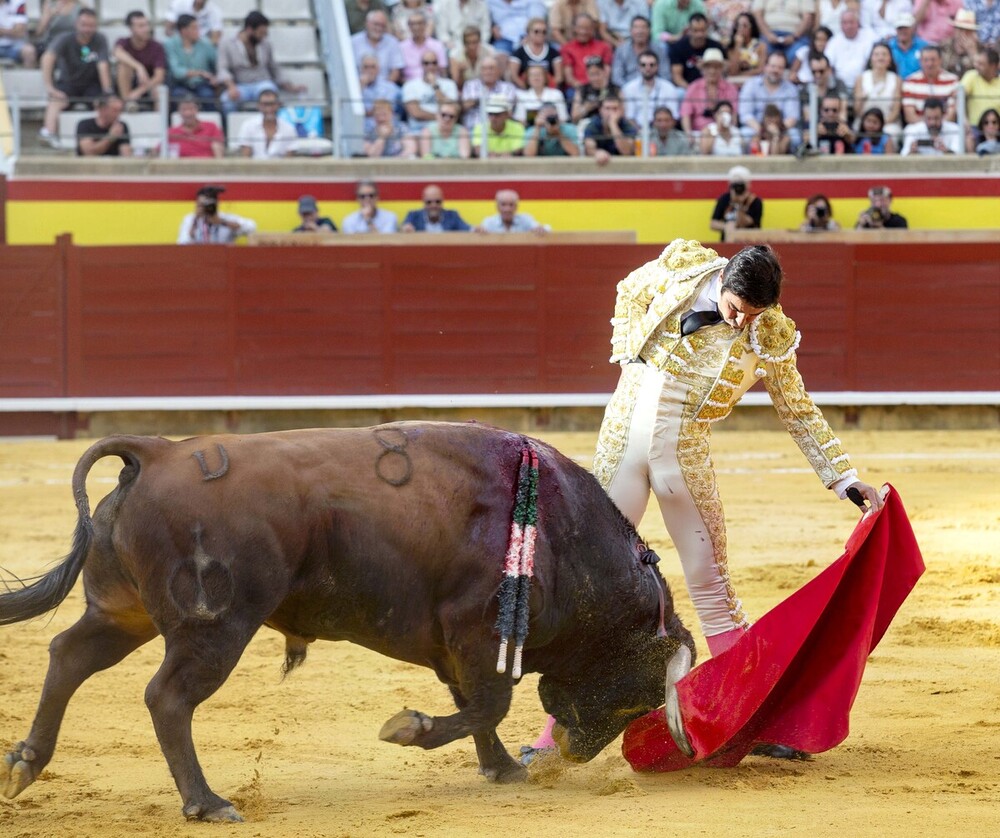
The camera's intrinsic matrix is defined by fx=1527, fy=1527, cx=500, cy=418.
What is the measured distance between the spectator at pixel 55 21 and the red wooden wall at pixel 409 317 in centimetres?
220

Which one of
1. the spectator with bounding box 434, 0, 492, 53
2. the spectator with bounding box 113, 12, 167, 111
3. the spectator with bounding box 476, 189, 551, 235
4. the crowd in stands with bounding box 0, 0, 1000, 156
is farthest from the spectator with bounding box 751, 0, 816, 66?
the spectator with bounding box 113, 12, 167, 111

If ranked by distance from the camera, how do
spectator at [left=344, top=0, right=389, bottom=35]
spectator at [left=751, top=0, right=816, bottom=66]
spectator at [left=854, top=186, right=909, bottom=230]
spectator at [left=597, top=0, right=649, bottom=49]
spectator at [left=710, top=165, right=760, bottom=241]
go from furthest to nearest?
spectator at [left=344, top=0, right=389, bottom=35] → spectator at [left=597, top=0, right=649, bottom=49] → spectator at [left=751, top=0, right=816, bottom=66] → spectator at [left=854, top=186, right=909, bottom=230] → spectator at [left=710, top=165, right=760, bottom=241]

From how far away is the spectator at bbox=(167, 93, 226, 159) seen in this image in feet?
34.6

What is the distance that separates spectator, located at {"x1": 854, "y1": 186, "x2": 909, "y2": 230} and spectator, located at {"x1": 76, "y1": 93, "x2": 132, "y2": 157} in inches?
199

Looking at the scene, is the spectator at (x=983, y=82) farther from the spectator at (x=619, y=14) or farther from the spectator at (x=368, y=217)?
the spectator at (x=368, y=217)

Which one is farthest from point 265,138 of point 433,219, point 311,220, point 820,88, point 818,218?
point 820,88

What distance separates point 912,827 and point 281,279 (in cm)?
766

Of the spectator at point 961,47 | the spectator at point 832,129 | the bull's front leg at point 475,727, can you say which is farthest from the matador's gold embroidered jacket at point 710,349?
the spectator at point 961,47

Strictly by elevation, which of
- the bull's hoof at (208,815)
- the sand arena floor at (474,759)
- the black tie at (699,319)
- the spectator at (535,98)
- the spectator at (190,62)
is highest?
the spectator at (190,62)

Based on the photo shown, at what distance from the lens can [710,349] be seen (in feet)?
11.1

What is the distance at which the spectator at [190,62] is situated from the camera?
10680 millimetres

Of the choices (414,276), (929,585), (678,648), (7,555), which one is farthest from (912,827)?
(414,276)

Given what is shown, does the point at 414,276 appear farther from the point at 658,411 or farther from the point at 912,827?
the point at 912,827

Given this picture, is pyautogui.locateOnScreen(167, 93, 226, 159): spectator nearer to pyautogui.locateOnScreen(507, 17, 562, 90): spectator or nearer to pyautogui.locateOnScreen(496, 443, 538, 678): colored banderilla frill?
pyautogui.locateOnScreen(507, 17, 562, 90): spectator
